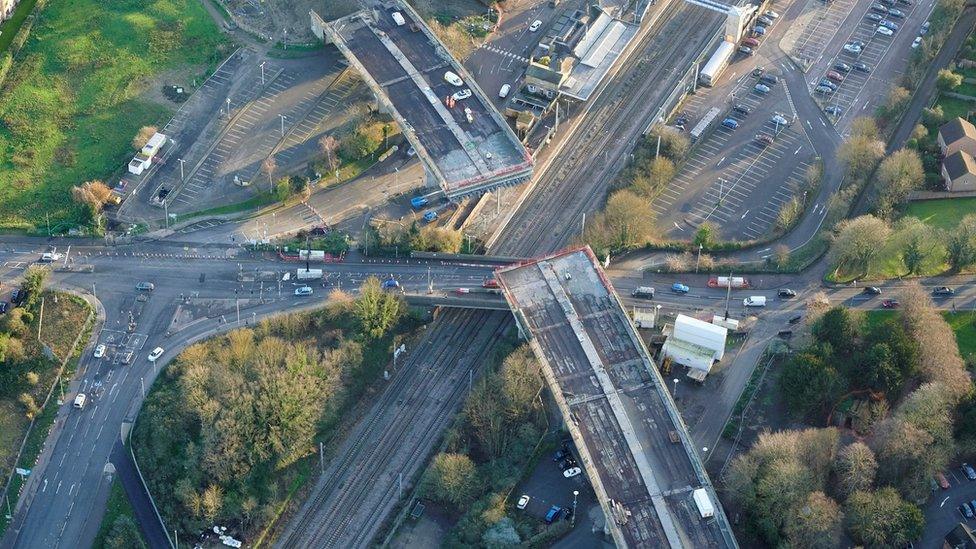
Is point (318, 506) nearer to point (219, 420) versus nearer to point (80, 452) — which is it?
point (219, 420)

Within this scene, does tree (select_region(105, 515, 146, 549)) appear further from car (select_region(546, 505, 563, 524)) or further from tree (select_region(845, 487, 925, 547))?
tree (select_region(845, 487, 925, 547))

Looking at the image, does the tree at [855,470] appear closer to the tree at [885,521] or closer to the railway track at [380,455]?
the tree at [885,521]

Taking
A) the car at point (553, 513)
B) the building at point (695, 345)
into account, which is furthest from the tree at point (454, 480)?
the building at point (695, 345)

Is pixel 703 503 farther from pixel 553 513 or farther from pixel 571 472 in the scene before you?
pixel 571 472

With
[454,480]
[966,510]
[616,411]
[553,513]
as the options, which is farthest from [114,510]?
[966,510]

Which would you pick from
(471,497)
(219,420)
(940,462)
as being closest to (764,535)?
(940,462)

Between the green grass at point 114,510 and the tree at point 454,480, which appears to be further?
the tree at point 454,480
